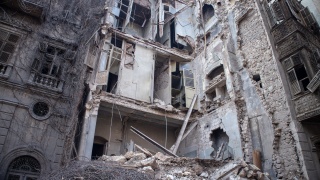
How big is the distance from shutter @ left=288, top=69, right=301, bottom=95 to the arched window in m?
11.3

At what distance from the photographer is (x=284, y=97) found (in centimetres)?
999

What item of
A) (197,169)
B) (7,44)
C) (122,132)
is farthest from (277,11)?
(7,44)

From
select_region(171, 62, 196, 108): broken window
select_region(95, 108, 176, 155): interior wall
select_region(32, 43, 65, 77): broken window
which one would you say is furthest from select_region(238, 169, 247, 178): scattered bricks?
select_region(32, 43, 65, 77): broken window

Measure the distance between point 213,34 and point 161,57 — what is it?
3920mm

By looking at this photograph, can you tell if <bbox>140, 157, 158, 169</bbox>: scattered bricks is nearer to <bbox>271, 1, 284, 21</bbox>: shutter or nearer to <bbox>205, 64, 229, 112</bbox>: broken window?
<bbox>205, 64, 229, 112</bbox>: broken window

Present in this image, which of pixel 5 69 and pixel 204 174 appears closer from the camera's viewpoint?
pixel 204 174

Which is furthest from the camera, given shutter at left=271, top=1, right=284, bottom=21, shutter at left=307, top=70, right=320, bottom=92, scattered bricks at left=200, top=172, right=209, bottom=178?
shutter at left=271, top=1, right=284, bottom=21

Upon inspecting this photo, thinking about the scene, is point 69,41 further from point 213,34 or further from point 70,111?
point 213,34

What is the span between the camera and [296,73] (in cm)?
1031

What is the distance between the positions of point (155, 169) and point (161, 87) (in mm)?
9004

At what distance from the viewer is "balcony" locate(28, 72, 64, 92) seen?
11.3 meters

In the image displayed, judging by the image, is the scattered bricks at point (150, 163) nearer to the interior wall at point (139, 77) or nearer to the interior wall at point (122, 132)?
the interior wall at point (122, 132)

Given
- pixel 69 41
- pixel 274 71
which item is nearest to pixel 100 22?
pixel 69 41

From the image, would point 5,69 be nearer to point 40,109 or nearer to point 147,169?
point 40,109
